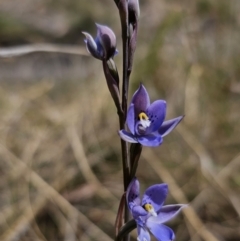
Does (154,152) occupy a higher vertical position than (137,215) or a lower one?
lower

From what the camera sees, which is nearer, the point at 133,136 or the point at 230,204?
the point at 133,136

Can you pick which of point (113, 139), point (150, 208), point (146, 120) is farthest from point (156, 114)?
point (113, 139)

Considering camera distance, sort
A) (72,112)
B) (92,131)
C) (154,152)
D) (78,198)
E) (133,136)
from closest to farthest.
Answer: (133,136) → (78,198) → (154,152) → (92,131) → (72,112)

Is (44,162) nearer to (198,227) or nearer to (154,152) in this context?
(154,152)

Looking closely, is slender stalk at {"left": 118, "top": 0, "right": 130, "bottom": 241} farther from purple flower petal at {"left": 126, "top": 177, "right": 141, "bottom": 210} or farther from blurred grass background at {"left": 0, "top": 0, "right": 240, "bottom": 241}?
blurred grass background at {"left": 0, "top": 0, "right": 240, "bottom": 241}

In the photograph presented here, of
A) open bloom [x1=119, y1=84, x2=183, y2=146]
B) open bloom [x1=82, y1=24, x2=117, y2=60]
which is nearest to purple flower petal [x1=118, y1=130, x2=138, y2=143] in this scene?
open bloom [x1=119, y1=84, x2=183, y2=146]

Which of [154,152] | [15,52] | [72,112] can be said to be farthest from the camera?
[72,112]

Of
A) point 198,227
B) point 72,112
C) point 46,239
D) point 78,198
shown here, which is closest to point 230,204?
point 198,227

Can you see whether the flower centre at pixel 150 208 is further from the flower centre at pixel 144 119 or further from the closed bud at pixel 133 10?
the closed bud at pixel 133 10
